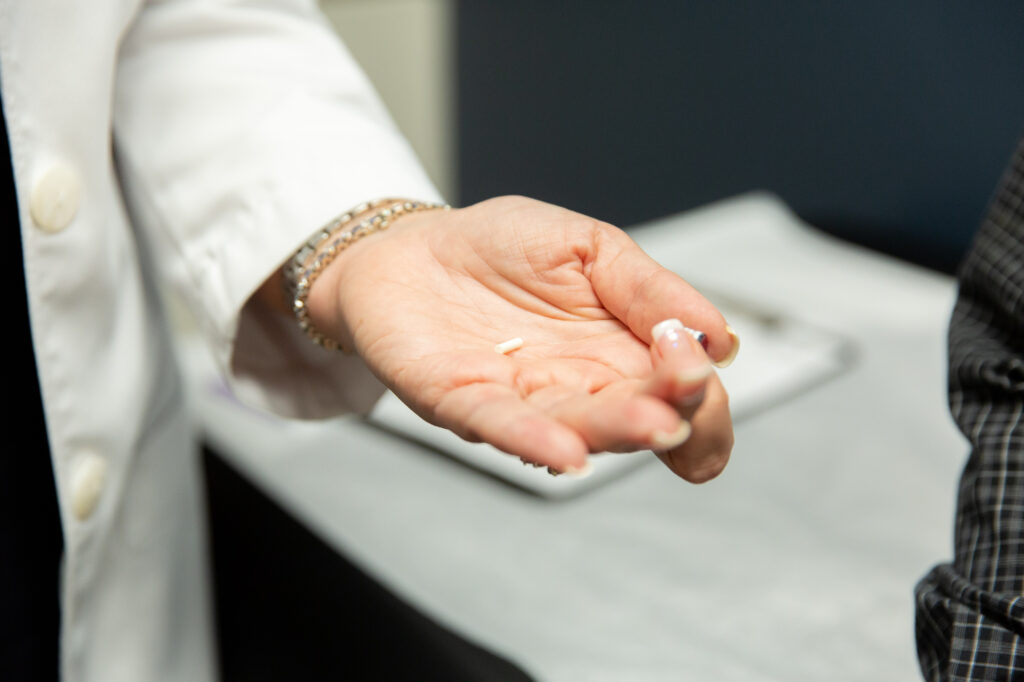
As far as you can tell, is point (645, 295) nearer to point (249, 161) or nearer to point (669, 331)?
point (669, 331)

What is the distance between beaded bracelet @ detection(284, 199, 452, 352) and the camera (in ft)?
1.45

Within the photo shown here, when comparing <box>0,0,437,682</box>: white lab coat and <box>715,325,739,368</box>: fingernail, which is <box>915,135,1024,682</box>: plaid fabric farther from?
<box>0,0,437,682</box>: white lab coat

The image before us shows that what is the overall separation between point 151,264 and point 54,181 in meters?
0.13

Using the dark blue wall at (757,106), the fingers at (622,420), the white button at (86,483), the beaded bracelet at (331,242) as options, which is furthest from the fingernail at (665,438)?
the dark blue wall at (757,106)

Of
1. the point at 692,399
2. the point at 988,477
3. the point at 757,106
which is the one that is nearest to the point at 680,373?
the point at 692,399

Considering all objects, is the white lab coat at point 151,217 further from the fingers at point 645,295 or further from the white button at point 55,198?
the fingers at point 645,295

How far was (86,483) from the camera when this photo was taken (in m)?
0.46

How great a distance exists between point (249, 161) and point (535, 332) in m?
0.20

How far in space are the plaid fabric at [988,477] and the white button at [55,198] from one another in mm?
418

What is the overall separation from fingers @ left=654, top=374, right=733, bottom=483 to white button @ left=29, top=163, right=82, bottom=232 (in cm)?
30

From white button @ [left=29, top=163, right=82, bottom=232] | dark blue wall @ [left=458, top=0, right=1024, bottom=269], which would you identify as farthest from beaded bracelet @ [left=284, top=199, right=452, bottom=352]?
dark blue wall @ [left=458, top=0, right=1024, bottom=269]

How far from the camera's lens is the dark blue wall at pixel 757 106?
95cm

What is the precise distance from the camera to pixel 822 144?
1.10m

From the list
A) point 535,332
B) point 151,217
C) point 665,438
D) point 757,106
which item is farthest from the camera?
point 757,106
